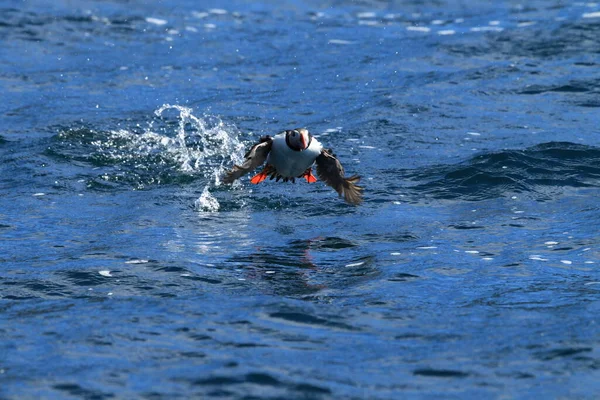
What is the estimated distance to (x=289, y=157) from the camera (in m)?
10.9

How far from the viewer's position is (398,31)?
2322cm

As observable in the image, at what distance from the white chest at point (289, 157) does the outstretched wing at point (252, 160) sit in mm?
91

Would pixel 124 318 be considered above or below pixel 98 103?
below

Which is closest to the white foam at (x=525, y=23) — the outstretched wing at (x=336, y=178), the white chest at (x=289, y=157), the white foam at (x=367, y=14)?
the white foam at (x=367, y=14)

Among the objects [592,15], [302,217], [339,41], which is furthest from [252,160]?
[592,15]

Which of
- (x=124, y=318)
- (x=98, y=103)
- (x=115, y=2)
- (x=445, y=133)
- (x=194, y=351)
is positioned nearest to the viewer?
(x=194, y=351)

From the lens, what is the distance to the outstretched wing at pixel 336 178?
1115cm

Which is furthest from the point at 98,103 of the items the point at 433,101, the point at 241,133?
the point at 433,101

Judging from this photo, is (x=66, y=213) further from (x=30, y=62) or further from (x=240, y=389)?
(x=30, y=62)

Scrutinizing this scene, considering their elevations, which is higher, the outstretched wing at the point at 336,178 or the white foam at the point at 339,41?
the white foam at the point at 339,41

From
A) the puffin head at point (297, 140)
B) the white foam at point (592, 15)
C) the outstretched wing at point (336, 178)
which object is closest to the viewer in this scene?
the puffin head at point (297, 140)

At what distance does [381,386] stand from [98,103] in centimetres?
1114

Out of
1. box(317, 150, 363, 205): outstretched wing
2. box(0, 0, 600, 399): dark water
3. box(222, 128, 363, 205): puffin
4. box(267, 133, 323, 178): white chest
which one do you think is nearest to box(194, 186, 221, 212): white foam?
box(0, 0, 600, 399): dark water

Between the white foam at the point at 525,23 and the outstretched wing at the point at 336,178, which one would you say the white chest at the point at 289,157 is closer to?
the outstretched wing at the point at 336,178
